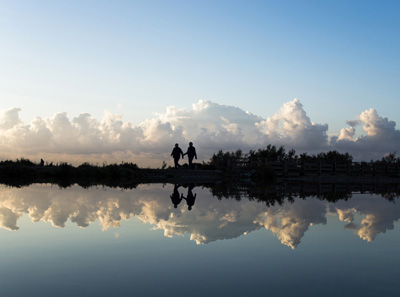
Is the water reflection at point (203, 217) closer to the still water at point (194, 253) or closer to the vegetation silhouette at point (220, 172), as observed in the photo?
the still water at point (194, 253)

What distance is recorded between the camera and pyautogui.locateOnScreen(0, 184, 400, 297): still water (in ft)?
14.3

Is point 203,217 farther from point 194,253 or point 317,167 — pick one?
point 317,167

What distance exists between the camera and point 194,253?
19.5 ft

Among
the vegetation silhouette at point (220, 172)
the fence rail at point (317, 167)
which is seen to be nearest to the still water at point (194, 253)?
the vegetation silhouette at point (220, 172)

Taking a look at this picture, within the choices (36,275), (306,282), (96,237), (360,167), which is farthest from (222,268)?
(360,167)

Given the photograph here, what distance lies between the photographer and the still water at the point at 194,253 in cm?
434

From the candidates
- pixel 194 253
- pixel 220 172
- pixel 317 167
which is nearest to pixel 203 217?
pixel 194 253

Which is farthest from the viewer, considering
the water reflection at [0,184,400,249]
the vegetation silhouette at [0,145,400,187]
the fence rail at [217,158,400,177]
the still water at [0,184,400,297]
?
the fence rail at [217,158,400,177]

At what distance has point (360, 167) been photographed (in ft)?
135

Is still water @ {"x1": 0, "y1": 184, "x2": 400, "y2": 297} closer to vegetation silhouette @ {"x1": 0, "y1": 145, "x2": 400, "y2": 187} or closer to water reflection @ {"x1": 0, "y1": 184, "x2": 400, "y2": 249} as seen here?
water reflection @ {"x1": 0, "y1": 184, "x2": 400, "y2": 249}

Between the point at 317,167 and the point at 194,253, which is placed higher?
the point at 317,167

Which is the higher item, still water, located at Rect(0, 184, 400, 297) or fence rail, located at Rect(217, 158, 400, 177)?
fence rail, located at Rect(217, 158, 400, 177)

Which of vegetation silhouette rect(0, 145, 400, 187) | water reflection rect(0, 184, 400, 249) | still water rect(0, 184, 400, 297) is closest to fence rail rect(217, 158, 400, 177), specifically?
vegetation silhouette rect(0, 145, 400, 187)

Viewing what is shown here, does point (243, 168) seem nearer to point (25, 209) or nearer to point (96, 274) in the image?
point (25, 209)
